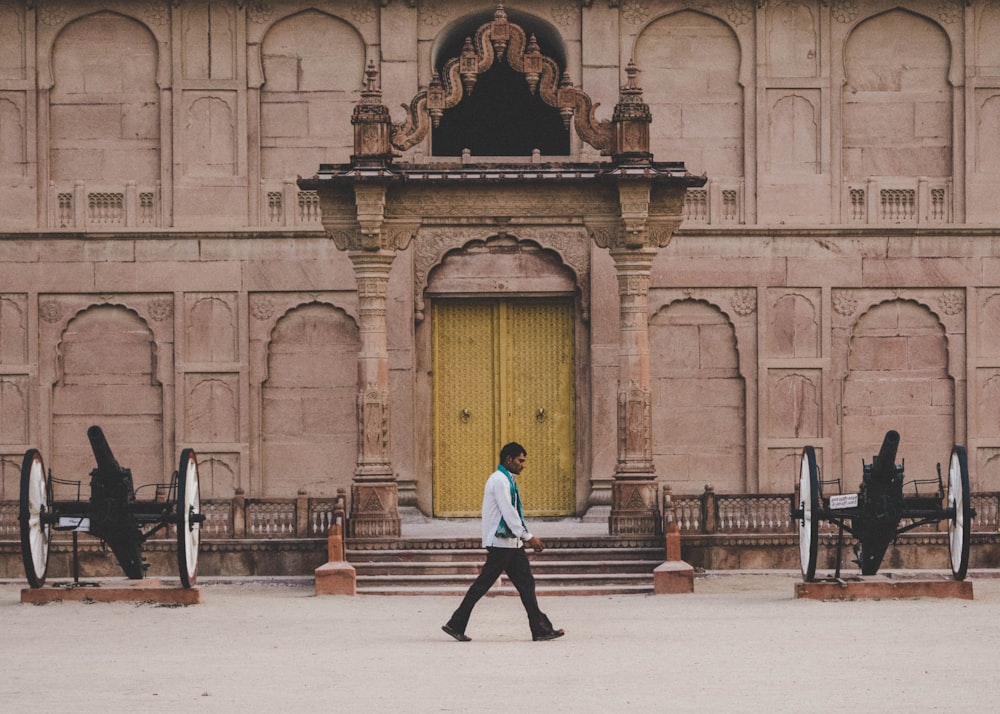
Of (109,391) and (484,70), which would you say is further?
(109,391)

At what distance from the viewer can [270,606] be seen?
1858 cm

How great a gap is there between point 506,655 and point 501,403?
10.5 meters

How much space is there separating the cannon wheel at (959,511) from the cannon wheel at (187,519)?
7205 mm

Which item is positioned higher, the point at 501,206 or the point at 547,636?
the point at 501,206

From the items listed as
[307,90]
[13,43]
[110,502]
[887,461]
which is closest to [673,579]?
[887,461]

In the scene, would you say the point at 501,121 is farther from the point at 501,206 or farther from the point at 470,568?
the point at 470,568

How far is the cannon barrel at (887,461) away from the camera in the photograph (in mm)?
17875

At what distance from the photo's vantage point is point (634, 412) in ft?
69.0

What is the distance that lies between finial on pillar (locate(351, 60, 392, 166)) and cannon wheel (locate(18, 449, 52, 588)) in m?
4.96

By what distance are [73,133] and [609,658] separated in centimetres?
1407

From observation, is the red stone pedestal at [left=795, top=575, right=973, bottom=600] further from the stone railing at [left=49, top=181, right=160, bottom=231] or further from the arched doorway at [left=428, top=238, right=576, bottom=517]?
the stone railing at [left=49, top=181, right=160, bottom=231]

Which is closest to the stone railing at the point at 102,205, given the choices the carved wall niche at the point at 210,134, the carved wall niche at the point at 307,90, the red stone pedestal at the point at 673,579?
the carved wall niche at the point at 210,134

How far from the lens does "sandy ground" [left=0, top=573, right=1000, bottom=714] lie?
12.2 metres

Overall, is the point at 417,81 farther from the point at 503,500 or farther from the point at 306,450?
the point at 503,500
